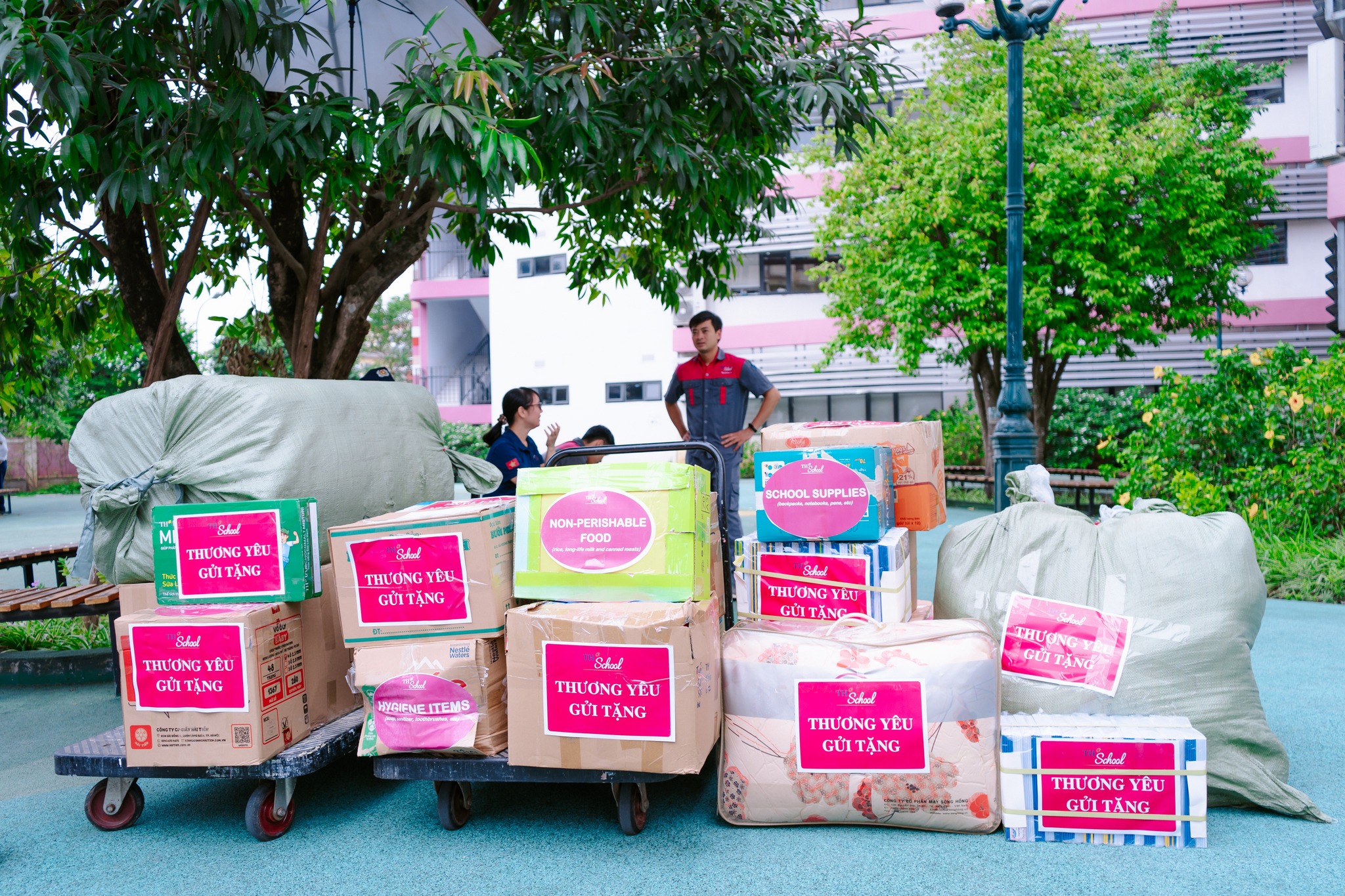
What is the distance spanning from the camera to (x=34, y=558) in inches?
259

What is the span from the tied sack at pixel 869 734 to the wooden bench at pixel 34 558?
5.23m

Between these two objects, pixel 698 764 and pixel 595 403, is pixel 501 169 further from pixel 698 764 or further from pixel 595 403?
pixel 595 403

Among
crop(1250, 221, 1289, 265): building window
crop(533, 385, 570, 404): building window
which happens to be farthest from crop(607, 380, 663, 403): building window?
crop(1250, 221, 1289, 265): building window

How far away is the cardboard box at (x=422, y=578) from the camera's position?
3.25 meters

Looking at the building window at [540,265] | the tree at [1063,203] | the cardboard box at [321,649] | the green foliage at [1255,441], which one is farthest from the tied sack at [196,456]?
the building window at [540,265]

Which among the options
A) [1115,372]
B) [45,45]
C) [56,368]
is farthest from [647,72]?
[56,368]

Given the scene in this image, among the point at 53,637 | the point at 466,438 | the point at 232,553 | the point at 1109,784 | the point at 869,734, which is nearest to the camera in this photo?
the point at 1109,784

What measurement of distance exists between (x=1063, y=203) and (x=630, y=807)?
515 inches

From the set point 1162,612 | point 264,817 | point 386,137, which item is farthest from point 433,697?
point 1162,612

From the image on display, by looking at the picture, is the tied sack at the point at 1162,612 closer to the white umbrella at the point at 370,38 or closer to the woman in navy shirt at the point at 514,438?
the woman in navy shirt at the point at 514,438

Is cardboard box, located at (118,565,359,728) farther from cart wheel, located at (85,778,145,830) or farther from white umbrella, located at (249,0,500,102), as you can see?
white umbrella, located at (249,0,500,102)

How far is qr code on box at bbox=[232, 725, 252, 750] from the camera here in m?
3.25

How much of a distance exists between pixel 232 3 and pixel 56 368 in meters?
21.3

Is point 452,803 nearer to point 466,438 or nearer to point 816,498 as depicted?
point 816,498
